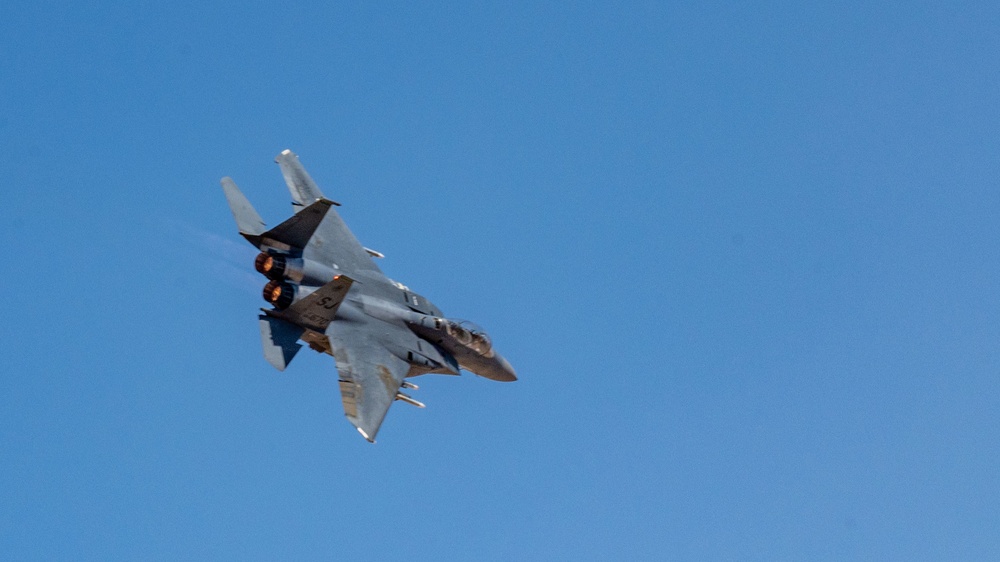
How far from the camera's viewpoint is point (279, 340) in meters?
34.2

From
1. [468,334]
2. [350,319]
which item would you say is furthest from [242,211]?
[468,334]

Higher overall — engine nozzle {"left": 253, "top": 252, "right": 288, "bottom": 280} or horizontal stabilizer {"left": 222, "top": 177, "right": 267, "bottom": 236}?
horizontal stabilizer {"left": 222, "top": 177, "right": 267, "bottom": 236}

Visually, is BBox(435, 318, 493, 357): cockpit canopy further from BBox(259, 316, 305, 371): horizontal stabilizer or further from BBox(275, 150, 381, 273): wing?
BBox(259, 316, 305, 371): horizontal stabilizer

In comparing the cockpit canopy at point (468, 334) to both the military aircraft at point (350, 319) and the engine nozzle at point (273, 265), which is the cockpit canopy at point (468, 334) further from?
the engine nozzle at point (273, 265)

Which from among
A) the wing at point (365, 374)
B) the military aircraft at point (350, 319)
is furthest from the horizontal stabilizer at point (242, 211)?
the wing at point (365, 374)

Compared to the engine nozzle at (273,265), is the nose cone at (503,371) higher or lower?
higher

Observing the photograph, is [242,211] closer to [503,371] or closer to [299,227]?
[299,227]

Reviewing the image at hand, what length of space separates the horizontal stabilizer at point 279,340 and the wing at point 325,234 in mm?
2698

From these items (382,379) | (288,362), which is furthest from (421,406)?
(288,362)

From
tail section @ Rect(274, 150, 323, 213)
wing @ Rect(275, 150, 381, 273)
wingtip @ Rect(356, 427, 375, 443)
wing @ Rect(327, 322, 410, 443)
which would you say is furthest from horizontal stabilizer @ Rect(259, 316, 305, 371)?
tail section @ Rect(274, 150, 323, 213)

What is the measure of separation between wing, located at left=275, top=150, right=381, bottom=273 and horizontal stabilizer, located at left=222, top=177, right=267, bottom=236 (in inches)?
51.8

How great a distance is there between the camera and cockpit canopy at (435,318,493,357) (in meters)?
38.4

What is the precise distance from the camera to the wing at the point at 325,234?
38084 millimetres

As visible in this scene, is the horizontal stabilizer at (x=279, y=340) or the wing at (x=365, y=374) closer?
the wing at (x=365, y=374)
